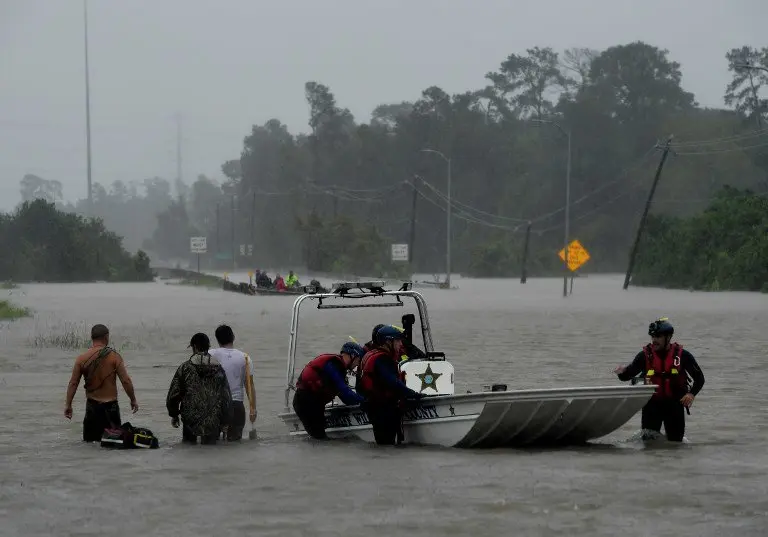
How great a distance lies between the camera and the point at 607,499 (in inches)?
503

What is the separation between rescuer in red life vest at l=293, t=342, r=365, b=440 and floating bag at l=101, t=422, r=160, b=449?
159 centimetres

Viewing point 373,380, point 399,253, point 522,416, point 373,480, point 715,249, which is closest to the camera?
point 373,480

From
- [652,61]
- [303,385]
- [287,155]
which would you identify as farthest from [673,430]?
[287,155]

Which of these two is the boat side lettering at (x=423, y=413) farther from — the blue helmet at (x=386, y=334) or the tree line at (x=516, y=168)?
the tree line at (x=516, y=168)

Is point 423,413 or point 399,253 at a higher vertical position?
point 399,253

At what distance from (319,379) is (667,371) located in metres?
3.56

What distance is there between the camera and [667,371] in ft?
48.3

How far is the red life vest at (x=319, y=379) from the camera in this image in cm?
1581

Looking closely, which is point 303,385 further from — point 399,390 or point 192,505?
point 192,505

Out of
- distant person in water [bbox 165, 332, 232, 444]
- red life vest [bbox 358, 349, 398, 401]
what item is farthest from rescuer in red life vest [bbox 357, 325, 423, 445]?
distant person in water [bbox 165, 332, 232, 444]

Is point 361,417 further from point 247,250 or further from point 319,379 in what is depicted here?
point 247,250

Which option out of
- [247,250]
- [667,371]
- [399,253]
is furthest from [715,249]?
[667,371]

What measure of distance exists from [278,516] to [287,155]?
153535mm

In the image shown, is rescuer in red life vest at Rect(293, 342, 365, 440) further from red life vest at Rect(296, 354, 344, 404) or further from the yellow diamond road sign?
the yellow diamond road sign
